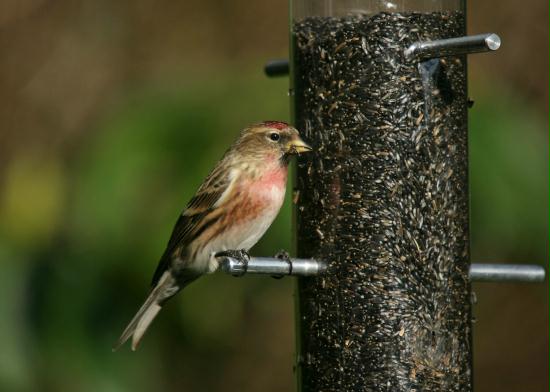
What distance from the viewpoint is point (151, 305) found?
7922mm

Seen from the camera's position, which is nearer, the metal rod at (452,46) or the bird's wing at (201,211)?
the metal rod at (452,46)

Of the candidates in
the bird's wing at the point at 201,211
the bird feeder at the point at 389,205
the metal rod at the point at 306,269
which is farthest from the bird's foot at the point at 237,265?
the bird's wing at the point at 201,211

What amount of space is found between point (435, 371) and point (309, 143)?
1448mm

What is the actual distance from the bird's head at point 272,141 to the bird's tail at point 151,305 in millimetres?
992

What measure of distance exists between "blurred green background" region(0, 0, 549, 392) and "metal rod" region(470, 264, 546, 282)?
6.37 ft

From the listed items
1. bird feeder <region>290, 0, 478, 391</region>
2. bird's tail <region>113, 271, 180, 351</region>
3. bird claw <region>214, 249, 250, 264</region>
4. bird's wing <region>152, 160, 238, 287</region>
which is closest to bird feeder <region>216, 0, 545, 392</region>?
bird feeder <region>290, 0, 478, 391</region>

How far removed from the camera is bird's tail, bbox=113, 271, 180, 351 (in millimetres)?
7842

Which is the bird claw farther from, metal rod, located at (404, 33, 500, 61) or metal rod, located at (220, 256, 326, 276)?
metal rod, located at (404, 33, 500, 61)

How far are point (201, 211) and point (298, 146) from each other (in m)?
1.02

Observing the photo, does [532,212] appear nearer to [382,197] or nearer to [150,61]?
[382,197]

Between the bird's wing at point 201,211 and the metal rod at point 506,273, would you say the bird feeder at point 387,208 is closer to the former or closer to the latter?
the metal rod at point 506,273

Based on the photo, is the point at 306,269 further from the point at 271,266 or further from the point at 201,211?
the point at 201,211

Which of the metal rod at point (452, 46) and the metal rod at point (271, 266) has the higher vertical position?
the metal rod at point (452, 46)

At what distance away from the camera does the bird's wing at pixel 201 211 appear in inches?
298
